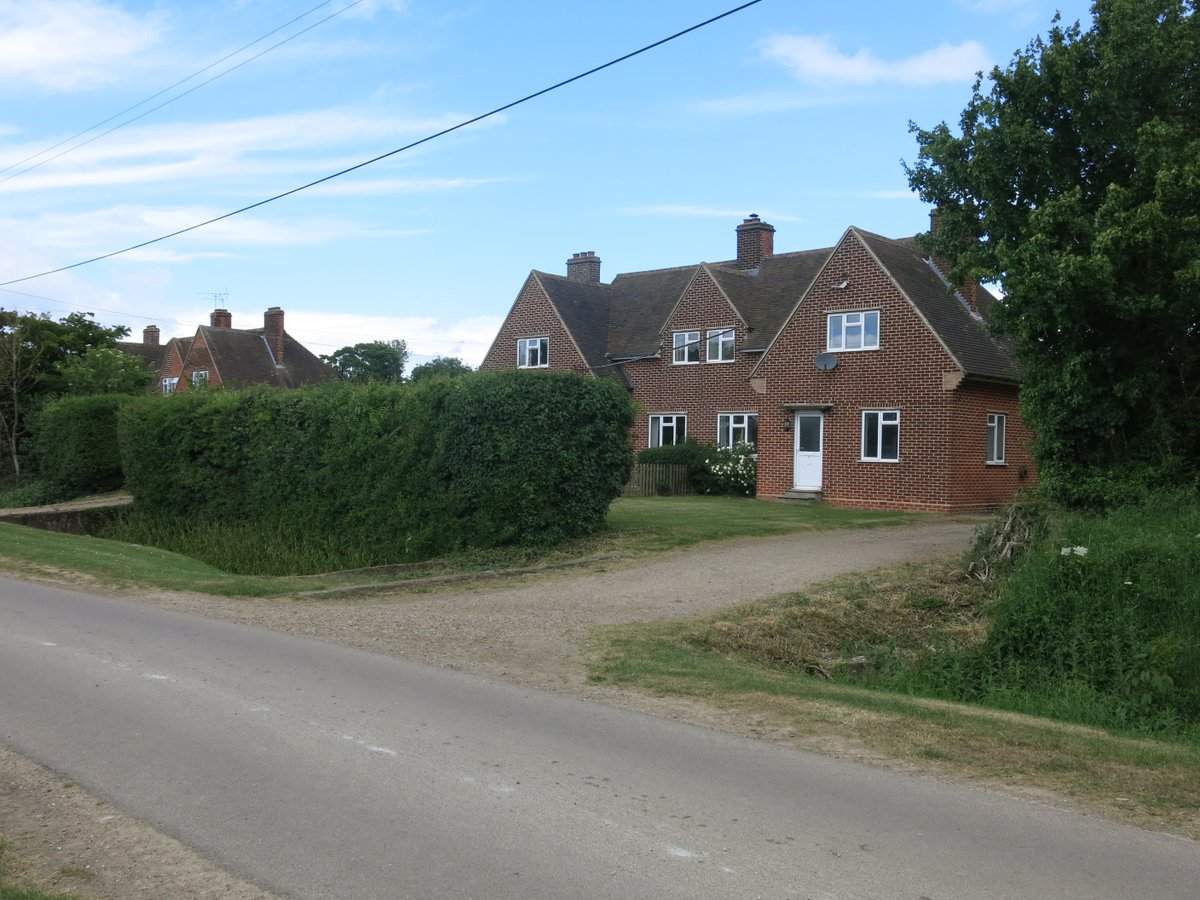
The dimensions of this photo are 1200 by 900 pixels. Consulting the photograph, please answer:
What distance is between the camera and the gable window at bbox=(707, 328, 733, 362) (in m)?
37.2

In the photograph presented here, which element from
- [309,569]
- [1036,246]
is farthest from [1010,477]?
[309,569]

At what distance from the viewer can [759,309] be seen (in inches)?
1495

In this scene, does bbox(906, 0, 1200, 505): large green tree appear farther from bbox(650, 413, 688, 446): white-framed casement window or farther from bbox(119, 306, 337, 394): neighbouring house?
bbox(119, 306, 337, 394): neighbouring house

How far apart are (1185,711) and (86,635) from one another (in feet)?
35.6

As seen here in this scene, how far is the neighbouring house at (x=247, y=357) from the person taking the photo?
193 feet

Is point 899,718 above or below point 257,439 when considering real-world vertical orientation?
below

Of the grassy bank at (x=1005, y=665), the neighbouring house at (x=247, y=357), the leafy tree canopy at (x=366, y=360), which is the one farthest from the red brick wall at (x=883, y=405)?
the leafy tree canopy at (x=366, y=360)

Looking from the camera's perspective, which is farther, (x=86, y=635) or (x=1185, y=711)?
(x=86, y=635)

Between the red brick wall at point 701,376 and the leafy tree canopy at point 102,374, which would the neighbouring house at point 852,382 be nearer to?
the red brick wall at point 701,376

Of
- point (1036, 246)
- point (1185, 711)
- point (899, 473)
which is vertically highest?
point (1036, 246)

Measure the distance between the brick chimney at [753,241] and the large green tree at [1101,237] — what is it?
23.3 meters

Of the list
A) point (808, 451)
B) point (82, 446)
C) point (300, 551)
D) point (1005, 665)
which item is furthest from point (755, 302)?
point (1005, 665)

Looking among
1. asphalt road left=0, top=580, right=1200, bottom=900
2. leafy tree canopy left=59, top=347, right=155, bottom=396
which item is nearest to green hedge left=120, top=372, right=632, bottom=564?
asphalt road left=0, top=580, right=1200, bottom=900

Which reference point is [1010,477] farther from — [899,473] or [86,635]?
[86,635]
